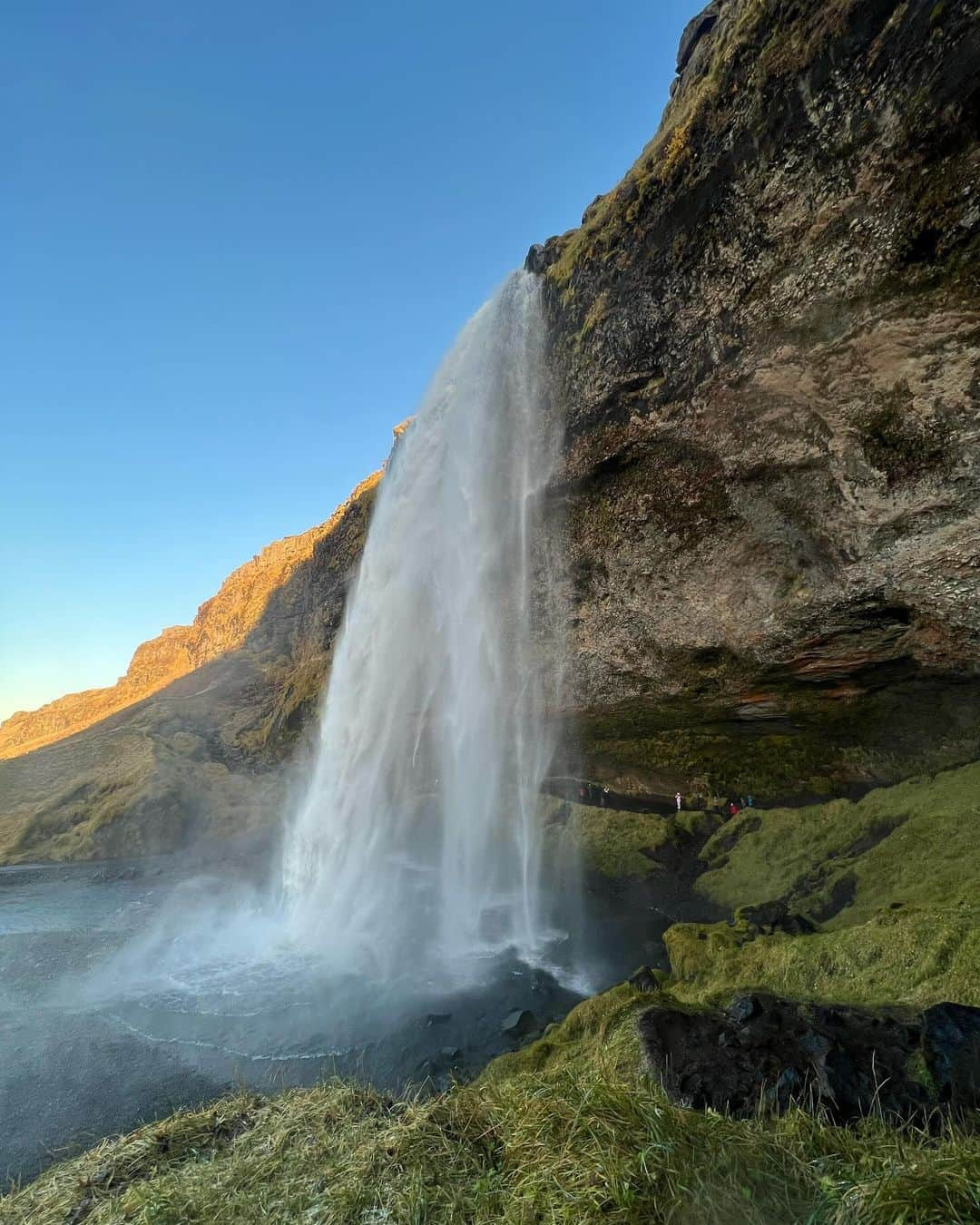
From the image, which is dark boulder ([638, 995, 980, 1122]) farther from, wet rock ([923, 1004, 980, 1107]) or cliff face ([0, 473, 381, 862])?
cliff face ([0, 473, 381, 862])

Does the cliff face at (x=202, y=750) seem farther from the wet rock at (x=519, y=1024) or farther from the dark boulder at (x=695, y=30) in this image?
the wet rock at (x=519, y=1024)

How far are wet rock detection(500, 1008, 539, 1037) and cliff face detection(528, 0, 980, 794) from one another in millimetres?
11448

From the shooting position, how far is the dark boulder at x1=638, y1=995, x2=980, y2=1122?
5.58 metres

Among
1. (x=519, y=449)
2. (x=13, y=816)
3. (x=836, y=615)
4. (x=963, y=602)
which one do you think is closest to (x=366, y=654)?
(x=519, y=449)

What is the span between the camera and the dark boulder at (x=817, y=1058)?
220 inches

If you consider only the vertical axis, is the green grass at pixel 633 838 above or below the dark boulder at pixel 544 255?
below

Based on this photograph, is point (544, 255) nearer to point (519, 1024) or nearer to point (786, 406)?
point (786, 406)

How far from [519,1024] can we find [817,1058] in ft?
27.6

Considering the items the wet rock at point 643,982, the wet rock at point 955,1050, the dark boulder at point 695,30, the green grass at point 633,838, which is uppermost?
the dark boulder at point 695,30

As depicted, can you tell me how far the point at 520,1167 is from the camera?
3555 mm

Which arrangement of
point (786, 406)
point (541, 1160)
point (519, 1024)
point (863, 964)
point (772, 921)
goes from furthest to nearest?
point (772, 921), point (786, 406), point (519, 1024), point (863, 964), point (541, 1160)

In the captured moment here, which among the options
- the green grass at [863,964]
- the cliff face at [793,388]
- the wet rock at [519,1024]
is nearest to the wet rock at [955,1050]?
the green grass at [863,964]

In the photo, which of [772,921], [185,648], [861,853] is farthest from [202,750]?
[861,853]

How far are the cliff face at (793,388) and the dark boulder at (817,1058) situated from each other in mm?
9996
